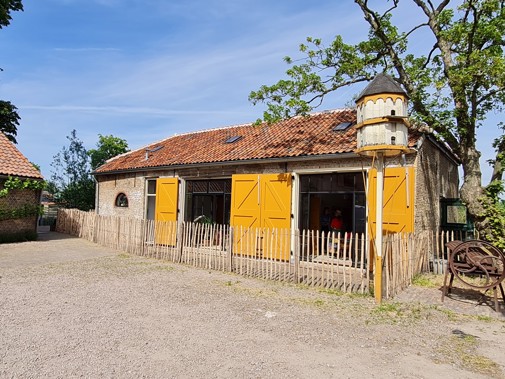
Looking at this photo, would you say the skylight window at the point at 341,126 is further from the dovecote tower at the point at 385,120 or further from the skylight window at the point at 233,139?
the dovecote tower at the point at 385,120

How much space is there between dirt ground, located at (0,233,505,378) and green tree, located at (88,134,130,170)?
73.7ft

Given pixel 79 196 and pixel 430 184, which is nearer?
pixel 430 184

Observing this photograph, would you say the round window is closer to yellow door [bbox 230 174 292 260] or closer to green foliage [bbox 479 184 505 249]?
yellow door [bbox 230 174 292 260]

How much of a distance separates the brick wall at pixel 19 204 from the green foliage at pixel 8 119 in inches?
329

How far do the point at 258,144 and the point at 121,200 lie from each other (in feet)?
26.5

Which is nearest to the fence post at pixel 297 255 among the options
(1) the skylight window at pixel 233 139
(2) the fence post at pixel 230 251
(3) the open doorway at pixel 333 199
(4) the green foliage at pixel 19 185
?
(2) the fence post at pixel 230 251

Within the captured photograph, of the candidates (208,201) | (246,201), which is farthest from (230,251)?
(208,201)

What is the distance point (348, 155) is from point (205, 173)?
5592mm

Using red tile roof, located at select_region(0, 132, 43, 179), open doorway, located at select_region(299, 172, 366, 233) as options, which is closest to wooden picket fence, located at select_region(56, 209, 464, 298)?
open doorway, located at select_region(299, 172, 366, 233)

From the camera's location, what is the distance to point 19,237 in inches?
526

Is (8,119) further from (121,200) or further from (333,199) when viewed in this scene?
(333,199)

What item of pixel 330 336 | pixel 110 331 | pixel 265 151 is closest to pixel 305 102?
pixel 265 151

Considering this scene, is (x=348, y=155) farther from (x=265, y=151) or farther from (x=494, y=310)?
(x=494, y=310)

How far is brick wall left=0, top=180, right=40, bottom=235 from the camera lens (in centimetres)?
1292
